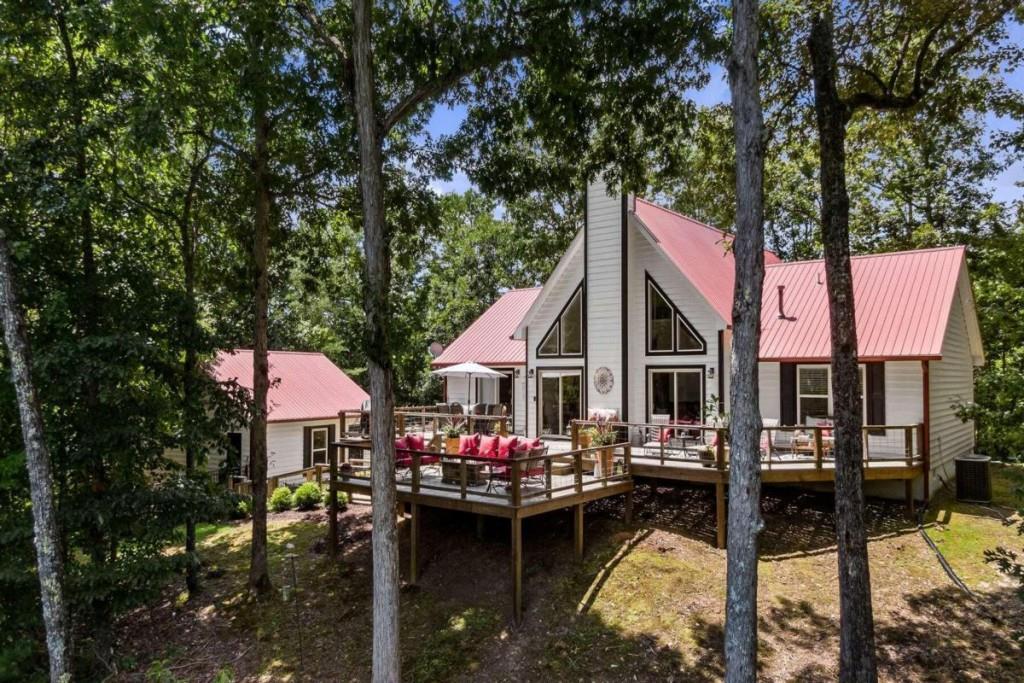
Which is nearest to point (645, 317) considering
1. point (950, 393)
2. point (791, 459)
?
point (791, 459)

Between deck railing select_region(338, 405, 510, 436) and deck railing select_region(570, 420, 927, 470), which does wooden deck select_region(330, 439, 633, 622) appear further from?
deck railing select_region(338, 405, 510, 436)

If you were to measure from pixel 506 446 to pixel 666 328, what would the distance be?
19.5 ft

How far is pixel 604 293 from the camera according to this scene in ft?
52.7

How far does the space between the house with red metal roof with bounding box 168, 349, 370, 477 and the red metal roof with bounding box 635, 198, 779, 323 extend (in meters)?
11.9

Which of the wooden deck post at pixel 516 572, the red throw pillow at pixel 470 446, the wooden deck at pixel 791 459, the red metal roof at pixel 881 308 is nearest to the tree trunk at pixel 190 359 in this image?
the red throw pillow at pixel 470 446

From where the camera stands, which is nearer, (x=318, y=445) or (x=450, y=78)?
(x=450, y=78)

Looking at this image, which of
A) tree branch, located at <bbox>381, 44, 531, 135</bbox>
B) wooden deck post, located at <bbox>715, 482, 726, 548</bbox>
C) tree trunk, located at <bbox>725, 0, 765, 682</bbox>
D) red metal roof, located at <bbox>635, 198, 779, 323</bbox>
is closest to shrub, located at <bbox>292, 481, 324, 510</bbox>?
wooden deck post, located at <bbox>715, 482, 726, 548</bbox>

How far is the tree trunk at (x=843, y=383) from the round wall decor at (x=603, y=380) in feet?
27.2

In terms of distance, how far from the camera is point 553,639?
921 centimetres

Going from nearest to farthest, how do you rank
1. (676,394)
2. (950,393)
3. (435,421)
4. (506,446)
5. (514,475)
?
(514,475), (506,446), (950,393), (676,394), (435,421)

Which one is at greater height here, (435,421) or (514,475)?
(435,421)

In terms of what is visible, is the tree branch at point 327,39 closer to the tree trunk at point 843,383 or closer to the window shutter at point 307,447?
the tree trunk at point 843,383

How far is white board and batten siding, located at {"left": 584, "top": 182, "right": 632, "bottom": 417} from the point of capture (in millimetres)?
15797

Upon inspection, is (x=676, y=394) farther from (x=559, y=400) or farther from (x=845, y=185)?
(x=845, y=185)
